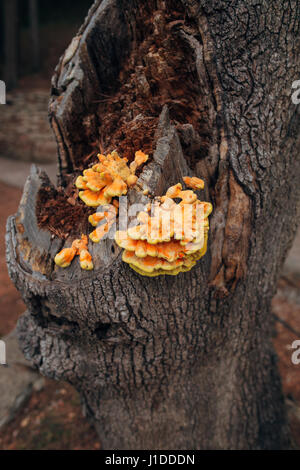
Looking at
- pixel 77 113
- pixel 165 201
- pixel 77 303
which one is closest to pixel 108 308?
pixel 77 303

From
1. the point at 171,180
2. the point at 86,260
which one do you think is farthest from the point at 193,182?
the point at 86,260

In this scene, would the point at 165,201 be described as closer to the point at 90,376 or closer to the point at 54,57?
the point at 90,376

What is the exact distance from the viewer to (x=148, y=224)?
1.16 m

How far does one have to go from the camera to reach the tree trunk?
7195 millimetres

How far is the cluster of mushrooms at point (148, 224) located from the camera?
1.14 meters

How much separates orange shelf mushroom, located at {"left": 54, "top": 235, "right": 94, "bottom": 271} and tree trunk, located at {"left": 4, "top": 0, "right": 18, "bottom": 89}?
7.96 metres

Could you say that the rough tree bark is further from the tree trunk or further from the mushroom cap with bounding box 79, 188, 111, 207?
the tree trunk

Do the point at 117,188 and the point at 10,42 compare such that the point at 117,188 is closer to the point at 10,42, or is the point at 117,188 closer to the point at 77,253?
the point at 77,253

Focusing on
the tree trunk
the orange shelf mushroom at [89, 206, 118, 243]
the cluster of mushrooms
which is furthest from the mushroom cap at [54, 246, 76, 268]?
the tree trunk

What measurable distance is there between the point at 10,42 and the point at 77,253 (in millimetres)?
8109

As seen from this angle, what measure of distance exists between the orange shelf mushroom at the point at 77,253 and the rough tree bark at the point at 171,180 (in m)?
0.04

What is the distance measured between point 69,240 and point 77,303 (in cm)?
28

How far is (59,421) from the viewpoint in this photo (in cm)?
262

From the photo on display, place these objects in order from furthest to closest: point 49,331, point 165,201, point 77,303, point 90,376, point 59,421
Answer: point 59,421
point 90,376
point 49,331
point 77,303
point 165,201
